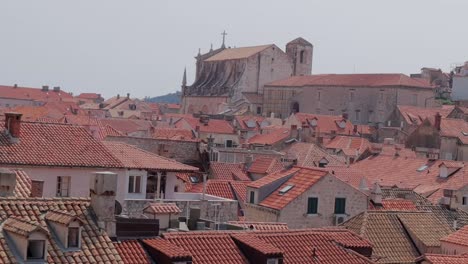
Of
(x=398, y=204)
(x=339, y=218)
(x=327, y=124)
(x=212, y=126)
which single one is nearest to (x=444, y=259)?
(x=339, y=218)

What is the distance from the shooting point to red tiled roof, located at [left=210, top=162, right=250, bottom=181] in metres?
52.4

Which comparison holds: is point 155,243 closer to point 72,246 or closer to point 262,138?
point 72,246

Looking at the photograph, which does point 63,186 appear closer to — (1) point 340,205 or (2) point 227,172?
(1) point 340,205

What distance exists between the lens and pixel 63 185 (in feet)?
96.9

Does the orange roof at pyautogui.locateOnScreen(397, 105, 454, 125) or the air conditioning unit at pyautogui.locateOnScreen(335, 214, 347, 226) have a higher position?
the orange roof at pyautogui.locateOnScreen(397, 105, 454, 125)

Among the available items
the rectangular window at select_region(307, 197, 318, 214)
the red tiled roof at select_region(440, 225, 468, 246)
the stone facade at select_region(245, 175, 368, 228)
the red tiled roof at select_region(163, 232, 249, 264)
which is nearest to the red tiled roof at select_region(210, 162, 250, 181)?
the stone facade at select_region(245, 175, 368, 228)

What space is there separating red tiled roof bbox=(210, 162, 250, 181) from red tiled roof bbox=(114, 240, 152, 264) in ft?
105

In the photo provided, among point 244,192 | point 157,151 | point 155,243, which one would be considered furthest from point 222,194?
point 155,243

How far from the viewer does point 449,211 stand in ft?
136

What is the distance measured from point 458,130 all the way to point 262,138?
18.6 meters

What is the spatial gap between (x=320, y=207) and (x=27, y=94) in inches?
5599

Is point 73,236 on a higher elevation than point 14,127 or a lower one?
lower

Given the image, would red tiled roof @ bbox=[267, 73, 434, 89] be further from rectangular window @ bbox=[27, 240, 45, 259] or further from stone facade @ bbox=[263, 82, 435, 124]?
rectangular window @ bbox=[27, 240, 45, 259]

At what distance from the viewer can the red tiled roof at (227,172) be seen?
5238cm
